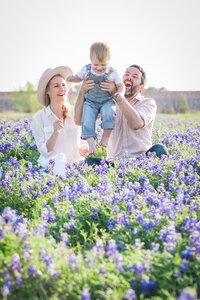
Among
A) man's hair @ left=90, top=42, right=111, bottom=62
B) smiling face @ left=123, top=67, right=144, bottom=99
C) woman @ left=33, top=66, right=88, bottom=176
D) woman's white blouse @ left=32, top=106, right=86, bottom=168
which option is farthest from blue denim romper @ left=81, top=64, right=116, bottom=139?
woman's white blouse @ left=32, top=106, right=86, bottom=168

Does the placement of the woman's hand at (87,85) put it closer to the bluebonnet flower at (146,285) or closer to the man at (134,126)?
the man at (134,126)

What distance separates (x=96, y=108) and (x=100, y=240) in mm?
2455

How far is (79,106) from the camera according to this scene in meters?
4.69

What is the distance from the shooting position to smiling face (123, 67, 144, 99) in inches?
198

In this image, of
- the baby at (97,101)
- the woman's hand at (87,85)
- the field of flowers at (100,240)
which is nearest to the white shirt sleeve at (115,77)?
the baby at (97,101)

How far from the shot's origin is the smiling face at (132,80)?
16.5ft

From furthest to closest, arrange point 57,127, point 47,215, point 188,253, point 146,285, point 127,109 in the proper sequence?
point 57,127 < point 127,109 < point 47,215 < point 188,253 < point 146,285

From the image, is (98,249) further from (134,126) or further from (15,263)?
(134,126)

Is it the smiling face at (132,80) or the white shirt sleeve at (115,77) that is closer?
the white shirt sleeve at (115,77)

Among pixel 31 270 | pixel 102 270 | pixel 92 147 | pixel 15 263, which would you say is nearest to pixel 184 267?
pixel 102 270

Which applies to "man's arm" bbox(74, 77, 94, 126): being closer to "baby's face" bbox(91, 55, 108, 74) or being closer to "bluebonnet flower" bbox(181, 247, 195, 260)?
"baby's face" bbox(91, 55, 108, 74)

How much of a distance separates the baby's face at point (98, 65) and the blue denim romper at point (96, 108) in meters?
0.08

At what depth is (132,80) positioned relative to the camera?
5.02 m

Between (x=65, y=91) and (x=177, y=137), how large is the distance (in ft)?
9.23
